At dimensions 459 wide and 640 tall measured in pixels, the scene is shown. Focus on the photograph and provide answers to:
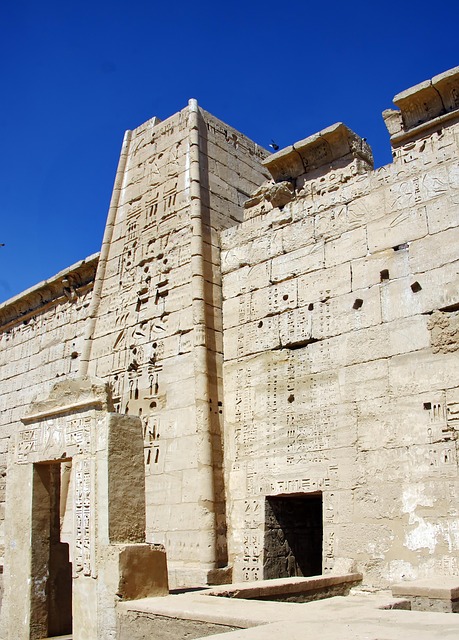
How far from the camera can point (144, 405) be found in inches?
341

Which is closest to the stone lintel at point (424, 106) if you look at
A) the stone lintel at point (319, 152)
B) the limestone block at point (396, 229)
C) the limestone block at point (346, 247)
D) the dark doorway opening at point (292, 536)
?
the stone lintel at point (319, 152)

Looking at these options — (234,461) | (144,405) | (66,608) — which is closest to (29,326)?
(144,405)

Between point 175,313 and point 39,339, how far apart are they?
459 cm

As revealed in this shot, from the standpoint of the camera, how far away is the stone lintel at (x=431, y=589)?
464cm

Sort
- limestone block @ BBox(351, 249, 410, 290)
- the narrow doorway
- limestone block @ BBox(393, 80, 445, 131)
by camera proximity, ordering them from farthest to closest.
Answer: limestone block @ BBox(393, 80, 445, 131)
limestone block @ BBox(351, 249, 410, 290)
the narrow doorway

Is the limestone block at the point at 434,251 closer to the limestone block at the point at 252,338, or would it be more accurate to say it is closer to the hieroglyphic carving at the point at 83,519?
the limestone block at the point at 252,338

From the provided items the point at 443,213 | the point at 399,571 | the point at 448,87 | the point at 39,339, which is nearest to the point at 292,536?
the point at 399,571

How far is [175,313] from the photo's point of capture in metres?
8.75

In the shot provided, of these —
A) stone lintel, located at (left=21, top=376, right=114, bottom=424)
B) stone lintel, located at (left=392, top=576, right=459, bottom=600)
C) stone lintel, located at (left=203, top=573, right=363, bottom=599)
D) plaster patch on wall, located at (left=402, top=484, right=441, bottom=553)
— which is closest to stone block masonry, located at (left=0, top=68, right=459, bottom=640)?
plaster patch on wall, located at (left=402, top=484, right=441, bottom=553)

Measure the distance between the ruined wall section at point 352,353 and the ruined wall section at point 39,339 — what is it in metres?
3.57

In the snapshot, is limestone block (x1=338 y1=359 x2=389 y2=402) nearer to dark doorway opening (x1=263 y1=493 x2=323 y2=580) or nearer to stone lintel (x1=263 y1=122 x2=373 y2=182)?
dark doorway opening (x1=263 y1=493 x2=323 y2=580)

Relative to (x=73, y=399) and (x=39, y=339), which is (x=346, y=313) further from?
(x=39, y=339)

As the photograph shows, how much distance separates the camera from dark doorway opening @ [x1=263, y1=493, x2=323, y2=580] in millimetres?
7383

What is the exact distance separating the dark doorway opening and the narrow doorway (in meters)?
2.11
